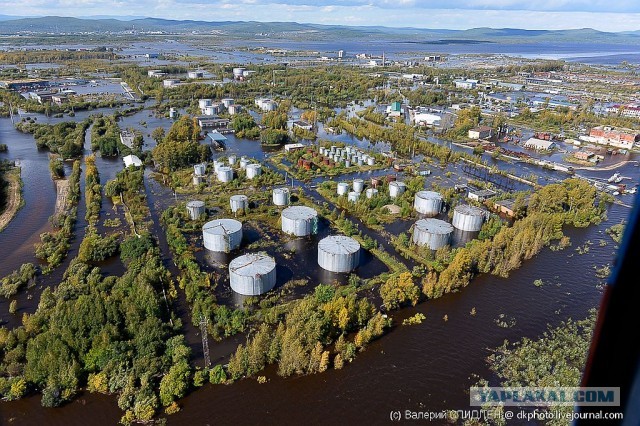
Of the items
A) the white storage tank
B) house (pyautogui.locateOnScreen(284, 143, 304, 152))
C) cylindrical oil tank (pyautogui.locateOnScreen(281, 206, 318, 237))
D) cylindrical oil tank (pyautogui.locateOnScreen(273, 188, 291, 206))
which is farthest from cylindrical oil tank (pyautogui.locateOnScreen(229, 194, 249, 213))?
the white storage tank

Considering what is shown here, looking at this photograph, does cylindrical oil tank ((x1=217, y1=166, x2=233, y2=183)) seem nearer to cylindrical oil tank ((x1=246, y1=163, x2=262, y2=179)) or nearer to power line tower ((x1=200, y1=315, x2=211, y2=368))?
cylindrical oil tank ((x1=246, y1=163, x2=262, y2=179))

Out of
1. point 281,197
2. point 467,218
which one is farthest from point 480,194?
point 281,197

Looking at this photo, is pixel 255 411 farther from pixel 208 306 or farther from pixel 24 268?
pixel 24 268

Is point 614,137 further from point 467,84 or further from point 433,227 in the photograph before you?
point 467,84

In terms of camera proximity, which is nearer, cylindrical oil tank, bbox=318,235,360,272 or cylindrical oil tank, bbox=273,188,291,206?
cylindrical oil tank, bbox=318,235,360,272

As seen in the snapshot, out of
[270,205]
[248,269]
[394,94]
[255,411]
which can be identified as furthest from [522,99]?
[255,411]

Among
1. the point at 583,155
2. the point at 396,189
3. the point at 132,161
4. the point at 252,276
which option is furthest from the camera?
the point at 583,155

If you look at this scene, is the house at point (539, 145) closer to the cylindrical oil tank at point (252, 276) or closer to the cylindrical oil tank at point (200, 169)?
the cylindrical oil tank at point (200, 169)
